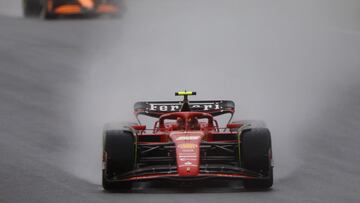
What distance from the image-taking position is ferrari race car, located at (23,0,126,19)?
110 feet

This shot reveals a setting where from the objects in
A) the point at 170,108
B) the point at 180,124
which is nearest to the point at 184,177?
the point at 180,124

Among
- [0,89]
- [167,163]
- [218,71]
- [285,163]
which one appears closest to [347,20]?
[218,71]

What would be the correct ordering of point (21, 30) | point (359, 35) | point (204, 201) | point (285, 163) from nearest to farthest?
1. point (204, 201)
2. point (285, 163)
3. point (359, 35)
4. point (21, 30)

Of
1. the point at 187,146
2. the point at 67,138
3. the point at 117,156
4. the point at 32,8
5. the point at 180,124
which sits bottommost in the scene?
the point at 67,138

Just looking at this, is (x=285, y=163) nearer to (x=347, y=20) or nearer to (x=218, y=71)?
(x=218, y=71)

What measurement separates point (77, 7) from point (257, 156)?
2090 centimetres

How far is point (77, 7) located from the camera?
3350 cm

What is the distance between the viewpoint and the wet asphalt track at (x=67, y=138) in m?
12.2

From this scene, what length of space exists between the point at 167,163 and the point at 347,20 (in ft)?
70.5

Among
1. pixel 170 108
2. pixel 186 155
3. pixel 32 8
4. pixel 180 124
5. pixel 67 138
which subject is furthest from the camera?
pixel 32 8

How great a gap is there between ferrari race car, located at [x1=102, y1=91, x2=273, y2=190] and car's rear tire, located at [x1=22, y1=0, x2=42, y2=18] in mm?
21267

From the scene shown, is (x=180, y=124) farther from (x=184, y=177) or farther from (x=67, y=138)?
(x=67, y=138)

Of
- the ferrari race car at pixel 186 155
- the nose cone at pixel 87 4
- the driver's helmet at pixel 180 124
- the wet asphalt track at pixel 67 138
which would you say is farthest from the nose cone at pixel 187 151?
the nose cone at pixel 87 4

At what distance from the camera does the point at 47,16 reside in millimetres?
34156
